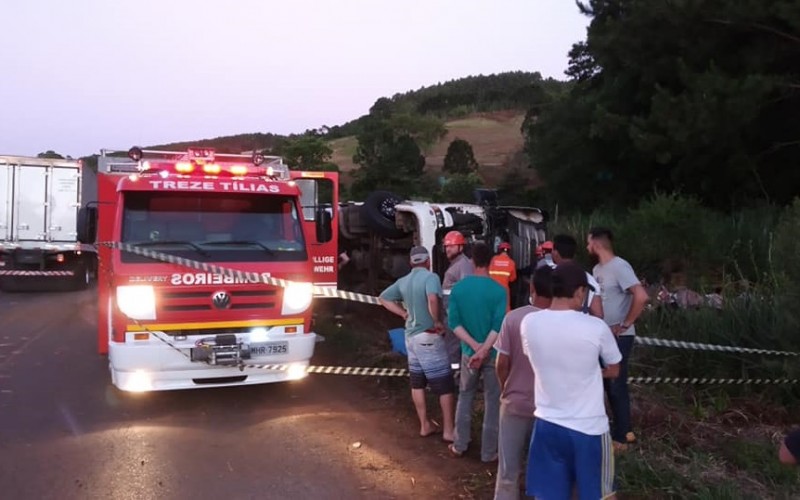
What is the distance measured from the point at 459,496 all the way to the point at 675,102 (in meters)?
10.3

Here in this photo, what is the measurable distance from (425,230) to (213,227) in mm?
3933

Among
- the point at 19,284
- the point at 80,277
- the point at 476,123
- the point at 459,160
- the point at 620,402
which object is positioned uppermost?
the point at 476,123

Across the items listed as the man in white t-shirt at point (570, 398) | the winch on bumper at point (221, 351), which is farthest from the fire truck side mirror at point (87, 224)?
the man in white t-shirt at point (570, 398)

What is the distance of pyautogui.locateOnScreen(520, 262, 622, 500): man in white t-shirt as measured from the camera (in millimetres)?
3582

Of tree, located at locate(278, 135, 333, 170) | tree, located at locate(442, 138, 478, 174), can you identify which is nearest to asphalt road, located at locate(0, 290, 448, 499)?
tree, located at locate(278, 135, 333, 170)

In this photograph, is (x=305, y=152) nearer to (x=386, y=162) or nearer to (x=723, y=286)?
(x=386, y=162)

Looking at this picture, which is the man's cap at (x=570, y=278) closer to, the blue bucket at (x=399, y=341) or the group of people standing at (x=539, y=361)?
the group of people standing at (x=539, y=361)

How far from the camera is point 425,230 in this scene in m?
10.6

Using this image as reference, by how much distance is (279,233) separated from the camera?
761cm

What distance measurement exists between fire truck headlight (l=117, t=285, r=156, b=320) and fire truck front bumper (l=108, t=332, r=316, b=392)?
0.21m

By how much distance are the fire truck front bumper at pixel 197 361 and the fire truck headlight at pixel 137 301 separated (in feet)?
0.67

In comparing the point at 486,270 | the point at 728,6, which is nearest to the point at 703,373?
the point at 486,270

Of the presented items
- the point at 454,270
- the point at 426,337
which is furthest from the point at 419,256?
the point at 454,270

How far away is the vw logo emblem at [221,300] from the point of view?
6992 millimetres
